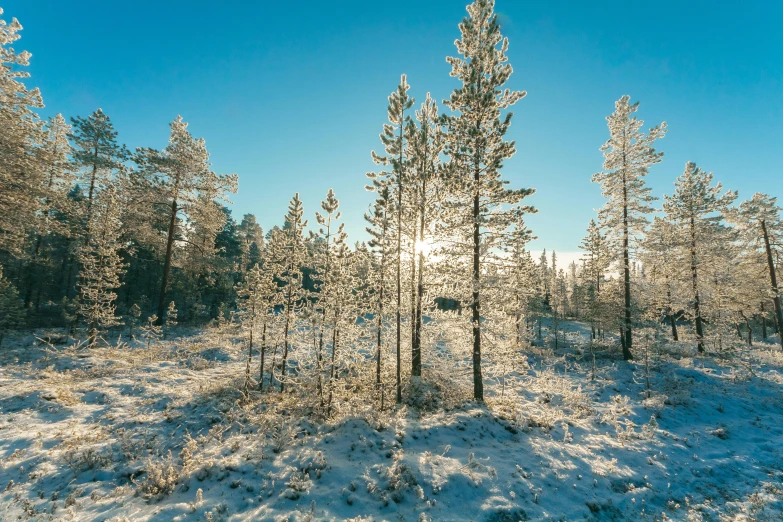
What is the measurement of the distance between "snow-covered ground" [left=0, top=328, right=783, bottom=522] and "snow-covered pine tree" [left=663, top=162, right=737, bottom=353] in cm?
1249

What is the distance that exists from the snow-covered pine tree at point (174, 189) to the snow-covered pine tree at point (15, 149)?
6.94 metres

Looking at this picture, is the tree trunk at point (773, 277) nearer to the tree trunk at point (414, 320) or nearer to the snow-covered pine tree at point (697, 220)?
the snow-covered pine tree at point (697, 220)

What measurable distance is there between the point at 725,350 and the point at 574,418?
19.3 metres

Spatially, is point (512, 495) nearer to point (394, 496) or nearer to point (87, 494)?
point (394, 496)

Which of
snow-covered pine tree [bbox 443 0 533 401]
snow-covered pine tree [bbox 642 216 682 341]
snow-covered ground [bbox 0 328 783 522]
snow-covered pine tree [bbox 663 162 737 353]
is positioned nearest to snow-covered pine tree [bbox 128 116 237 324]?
snow-covered ground [bbox 0 328 783 522]

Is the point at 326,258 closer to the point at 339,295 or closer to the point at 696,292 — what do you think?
the point at 339,295

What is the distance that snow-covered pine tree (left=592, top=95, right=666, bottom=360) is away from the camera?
22.0 metres

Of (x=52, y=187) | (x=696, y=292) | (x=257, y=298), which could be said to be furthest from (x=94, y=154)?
(x=696, y=292)

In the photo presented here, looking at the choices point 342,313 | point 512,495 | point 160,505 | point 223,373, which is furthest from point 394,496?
point 223,373

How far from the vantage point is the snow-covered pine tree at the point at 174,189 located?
22.5m

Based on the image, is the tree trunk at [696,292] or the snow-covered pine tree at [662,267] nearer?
the snow-covered pine tree at [662,267]

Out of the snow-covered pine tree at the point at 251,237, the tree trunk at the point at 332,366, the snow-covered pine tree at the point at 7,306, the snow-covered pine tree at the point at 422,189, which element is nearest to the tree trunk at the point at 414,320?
the snow-covered pine tree at the point at 422,189

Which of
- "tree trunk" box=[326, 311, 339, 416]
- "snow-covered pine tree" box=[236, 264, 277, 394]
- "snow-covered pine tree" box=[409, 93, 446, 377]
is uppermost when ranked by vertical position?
"snow-covered pine tree" box=[409, 93, 446, 377]

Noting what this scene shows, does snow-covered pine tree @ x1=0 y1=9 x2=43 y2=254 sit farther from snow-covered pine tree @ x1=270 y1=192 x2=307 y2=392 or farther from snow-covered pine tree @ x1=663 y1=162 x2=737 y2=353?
snow-covered pine tree @ x1=663 y1=162 x2=737 y2=353
